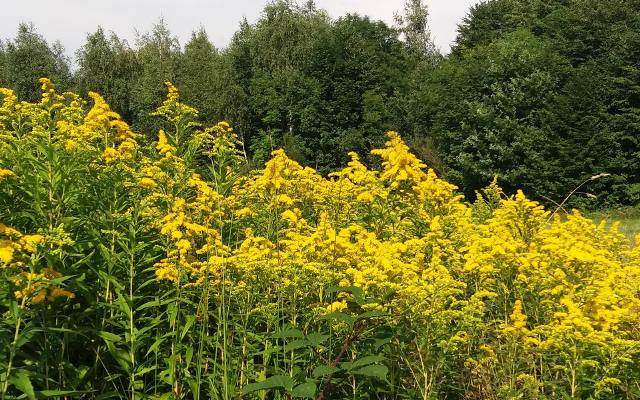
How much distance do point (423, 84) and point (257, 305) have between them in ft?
119

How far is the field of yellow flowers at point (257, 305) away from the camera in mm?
2578

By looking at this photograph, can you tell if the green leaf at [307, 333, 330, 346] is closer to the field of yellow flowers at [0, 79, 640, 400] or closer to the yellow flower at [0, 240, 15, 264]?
the field of yellow flowers at [0, 79, 640, 400]

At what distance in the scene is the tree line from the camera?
2536 centimetres

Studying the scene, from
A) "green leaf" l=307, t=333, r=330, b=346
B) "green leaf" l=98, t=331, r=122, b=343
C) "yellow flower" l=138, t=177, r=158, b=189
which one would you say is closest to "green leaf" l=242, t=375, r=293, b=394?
"green leaf" l=307, t=333, r=330, b=346

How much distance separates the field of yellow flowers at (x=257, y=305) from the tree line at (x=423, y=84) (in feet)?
60.1

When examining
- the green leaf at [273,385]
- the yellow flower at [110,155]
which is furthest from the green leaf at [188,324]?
the yellow flower at [110,155]

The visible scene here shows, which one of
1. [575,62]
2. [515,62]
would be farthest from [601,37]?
[515,62]

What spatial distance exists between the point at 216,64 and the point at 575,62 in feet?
81.4

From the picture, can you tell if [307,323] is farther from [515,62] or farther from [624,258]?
[515,62]

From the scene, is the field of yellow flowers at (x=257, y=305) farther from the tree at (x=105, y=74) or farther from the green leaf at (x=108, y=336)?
the tree at (x=105, y=74)

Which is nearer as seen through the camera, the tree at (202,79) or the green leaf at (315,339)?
the green leaf at (315,339)

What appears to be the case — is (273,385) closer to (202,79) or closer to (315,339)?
(315,339)

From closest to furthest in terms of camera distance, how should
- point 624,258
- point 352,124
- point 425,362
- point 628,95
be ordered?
point 425,362 → point 624,258 → point 628,95 → point 352,124

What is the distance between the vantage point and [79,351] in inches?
120
